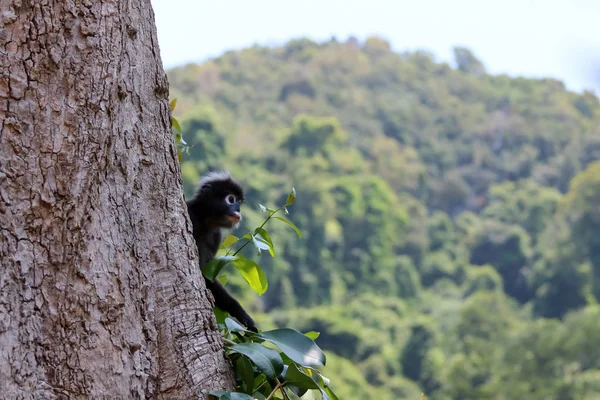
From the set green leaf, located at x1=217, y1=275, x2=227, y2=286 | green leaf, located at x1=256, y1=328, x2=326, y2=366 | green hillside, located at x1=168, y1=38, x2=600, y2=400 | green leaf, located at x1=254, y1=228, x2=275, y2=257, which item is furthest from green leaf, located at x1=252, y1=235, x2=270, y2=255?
green hillside, located at x1=168, y1=38, x2=600, y2=400

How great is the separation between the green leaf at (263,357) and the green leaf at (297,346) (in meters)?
0.03

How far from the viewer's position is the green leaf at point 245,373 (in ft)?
6.75

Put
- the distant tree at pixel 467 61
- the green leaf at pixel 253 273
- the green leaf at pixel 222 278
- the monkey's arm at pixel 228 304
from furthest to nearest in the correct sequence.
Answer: the distant tree at pixel 467 61
the monkey's arm at pixel 228 304
the green leaf at pixel 222 278
the green leaf at pixel 253 273

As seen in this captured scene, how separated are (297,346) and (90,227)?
66 centimetres

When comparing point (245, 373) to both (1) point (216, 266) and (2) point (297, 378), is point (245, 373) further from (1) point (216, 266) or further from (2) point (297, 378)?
(1) point (216, 266)

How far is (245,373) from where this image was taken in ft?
6.82

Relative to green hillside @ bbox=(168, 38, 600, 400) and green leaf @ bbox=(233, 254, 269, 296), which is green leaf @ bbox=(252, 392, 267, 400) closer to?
green leaf @ bbox=(233, 254, 269, 296)

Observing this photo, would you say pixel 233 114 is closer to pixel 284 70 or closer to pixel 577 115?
pixel 284 70

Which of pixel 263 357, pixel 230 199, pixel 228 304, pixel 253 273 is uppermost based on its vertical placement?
pixel 230 199

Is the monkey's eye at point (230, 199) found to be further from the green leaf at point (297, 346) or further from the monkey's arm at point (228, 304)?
the green leaf at point (297, 346)

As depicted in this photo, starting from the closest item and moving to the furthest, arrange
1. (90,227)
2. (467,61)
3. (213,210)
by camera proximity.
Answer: (90,227) → (213,210) → (467,61)

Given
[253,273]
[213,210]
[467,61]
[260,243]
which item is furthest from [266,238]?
[467,61]

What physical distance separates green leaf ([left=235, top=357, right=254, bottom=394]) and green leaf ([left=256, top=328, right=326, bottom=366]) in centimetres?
11

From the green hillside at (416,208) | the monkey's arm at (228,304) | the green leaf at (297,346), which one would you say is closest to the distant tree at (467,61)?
the green hillside at (416,208)
